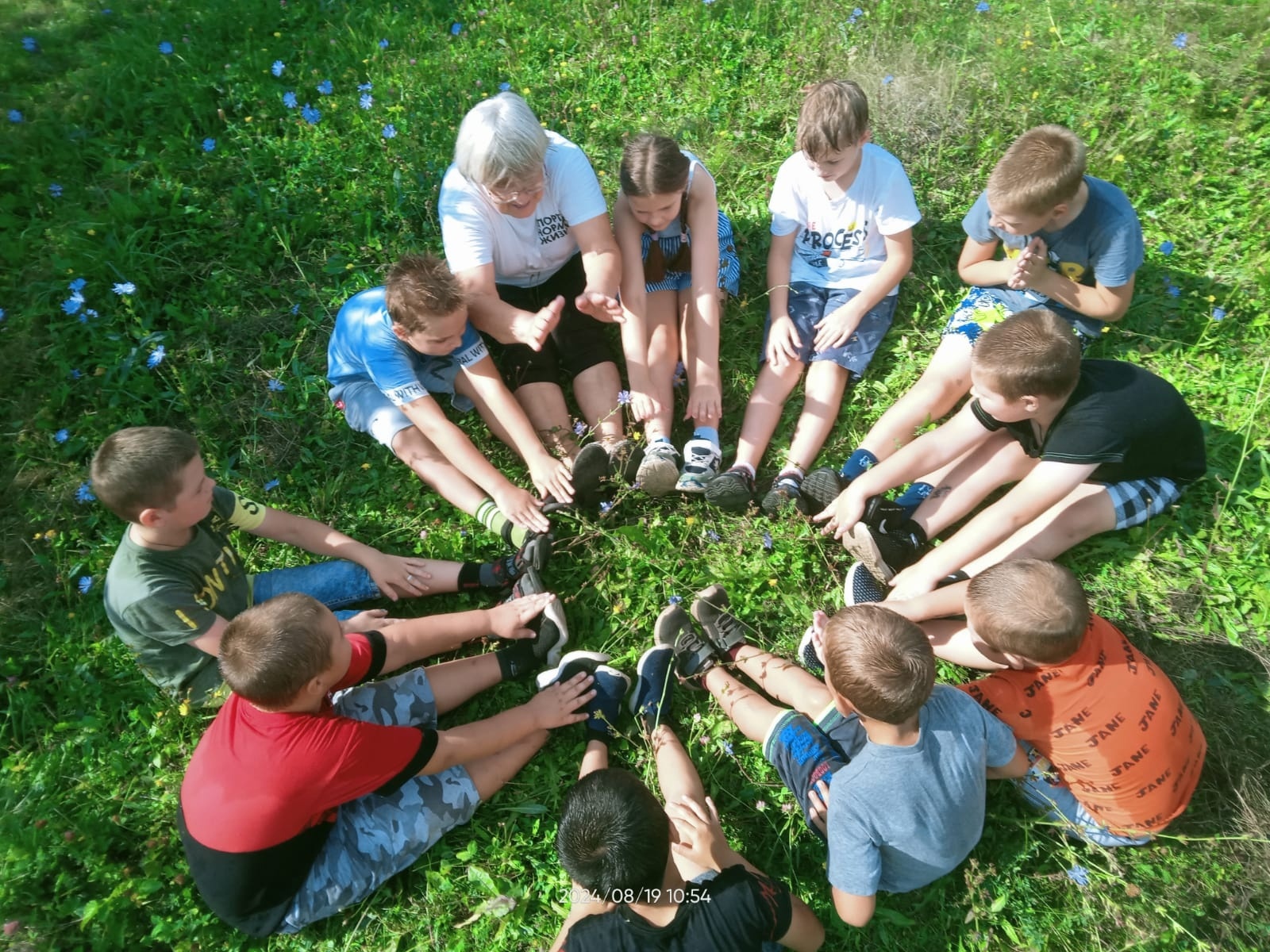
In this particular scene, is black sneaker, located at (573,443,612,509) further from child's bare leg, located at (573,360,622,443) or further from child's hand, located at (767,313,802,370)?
child's hand, located at (767,313,802,370)

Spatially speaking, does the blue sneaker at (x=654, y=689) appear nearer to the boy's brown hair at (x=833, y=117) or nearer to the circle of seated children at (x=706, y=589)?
the circle of seated children at (x=706, y=589)

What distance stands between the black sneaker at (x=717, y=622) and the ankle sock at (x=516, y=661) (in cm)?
Answer: 71

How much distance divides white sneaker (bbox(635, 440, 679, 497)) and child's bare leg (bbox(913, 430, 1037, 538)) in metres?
1.09

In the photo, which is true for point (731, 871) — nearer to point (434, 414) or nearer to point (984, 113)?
point (434, 414)

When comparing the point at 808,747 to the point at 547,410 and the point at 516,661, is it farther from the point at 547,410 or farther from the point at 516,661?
the point at 547,410

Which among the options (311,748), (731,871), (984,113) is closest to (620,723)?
(731,871)

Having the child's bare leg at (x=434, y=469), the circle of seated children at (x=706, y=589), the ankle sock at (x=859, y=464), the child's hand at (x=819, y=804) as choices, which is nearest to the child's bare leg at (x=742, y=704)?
the circle of seated children at (x=706, y=589)

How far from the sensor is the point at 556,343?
394cm

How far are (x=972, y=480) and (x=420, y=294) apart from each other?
2.47m

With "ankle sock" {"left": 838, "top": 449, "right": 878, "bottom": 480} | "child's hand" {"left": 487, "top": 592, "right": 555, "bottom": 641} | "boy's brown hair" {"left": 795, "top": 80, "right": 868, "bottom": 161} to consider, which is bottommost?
"child's hand" {"left": 487, "top": 592, "right": 555, "bottom": 641}

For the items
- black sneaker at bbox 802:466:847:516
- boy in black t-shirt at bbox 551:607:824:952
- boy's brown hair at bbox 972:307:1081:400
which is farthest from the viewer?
black sneaker at bbox 802:466:847:516

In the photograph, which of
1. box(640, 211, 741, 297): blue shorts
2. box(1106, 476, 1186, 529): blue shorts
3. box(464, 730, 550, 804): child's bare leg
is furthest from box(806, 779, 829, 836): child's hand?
box(640, 211, 741, 297): blue shorts

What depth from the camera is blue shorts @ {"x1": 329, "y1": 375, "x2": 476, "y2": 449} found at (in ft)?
12.1

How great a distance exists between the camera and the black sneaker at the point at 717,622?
10.5 ft
